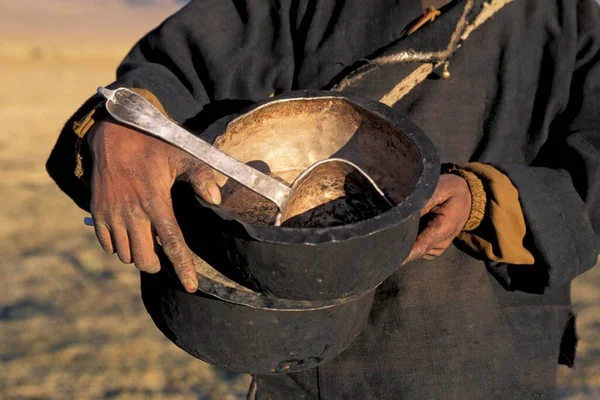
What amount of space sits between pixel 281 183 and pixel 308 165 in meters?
0.27

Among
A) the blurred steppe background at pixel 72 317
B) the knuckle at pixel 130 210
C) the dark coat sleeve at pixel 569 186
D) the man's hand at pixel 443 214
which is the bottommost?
the blurred steppe background at pixel 72 317

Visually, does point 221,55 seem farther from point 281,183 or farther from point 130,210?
point 130,210

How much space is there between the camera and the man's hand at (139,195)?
4.25ft

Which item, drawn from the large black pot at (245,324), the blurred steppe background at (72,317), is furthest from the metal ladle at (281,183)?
the blurred steppe background at (72,317)

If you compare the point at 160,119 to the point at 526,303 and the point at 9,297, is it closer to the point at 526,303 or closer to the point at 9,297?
the point at 526,303

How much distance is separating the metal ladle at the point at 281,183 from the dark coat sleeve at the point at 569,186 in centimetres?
34

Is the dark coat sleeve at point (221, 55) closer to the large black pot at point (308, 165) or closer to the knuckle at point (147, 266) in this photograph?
the large black pot at point (308, 165)

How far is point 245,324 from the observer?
56.0 inches

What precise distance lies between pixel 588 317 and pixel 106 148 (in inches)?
148

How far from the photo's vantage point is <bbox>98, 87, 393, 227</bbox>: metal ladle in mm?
1310

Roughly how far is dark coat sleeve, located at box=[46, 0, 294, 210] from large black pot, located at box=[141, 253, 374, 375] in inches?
19.8

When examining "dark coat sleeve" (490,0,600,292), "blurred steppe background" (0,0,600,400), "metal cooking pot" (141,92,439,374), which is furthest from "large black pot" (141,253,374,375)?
"blurred steppe background" (0,0,600,400)

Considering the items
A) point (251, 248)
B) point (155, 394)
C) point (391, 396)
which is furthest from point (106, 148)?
point (155, 394)

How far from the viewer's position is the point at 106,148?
139 cm
